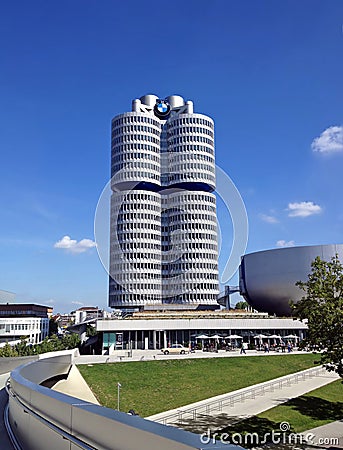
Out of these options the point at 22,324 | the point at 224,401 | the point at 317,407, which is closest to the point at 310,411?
the point at 317,407

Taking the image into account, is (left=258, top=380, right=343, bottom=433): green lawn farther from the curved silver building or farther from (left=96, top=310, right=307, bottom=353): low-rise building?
the curved silver building

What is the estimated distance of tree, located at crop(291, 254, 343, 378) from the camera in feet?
61.1

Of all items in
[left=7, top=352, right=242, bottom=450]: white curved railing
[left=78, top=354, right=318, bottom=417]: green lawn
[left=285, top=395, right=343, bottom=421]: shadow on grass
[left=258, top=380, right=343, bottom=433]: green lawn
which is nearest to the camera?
[left=7, top=352, right=242, bottom=450]: white curved railing

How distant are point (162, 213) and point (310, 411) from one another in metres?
99.3

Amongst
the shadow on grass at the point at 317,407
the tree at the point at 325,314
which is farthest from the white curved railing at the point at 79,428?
the shadow on grass at the point at 317,407

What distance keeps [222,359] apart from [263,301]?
4578 centimetres

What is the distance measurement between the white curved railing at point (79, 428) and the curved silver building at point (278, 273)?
79.6 metres

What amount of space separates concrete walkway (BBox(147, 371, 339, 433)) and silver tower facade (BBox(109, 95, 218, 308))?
80.4m

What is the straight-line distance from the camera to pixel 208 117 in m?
132

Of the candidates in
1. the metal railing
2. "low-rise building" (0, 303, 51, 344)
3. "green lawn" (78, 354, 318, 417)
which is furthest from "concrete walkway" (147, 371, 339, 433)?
"low-rise building" (0, 303, 51, 344)

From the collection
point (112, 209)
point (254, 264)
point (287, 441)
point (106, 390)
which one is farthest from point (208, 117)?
point (287, 441)

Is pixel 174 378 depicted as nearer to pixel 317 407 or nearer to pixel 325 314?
pixel 317 407

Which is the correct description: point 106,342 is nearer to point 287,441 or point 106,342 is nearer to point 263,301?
point 263,301

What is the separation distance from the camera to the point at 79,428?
17.4 feet
